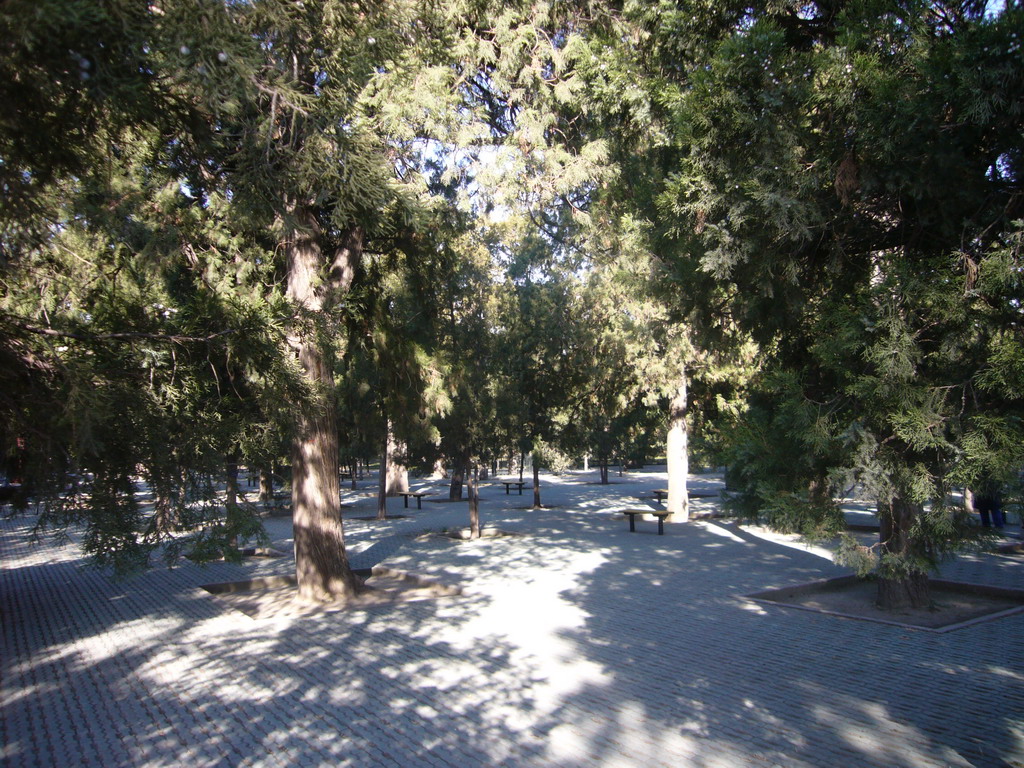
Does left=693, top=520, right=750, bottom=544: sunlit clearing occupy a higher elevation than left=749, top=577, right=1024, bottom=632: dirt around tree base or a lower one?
lower

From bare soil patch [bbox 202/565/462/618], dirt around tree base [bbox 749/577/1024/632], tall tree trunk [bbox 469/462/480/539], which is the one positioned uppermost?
tall tree trunk [bbox 469/462/480/539]

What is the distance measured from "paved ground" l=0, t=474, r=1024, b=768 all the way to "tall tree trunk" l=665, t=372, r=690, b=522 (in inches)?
355

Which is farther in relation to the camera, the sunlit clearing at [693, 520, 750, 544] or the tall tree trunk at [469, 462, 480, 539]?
A: the tall tree trunk at [469, 462, 480, 539]

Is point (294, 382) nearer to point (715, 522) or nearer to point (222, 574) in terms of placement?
point (222, 574)

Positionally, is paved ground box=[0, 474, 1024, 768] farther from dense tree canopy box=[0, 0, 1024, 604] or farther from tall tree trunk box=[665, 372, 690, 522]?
tall tree trunk box=[665, 372, 690, 522]

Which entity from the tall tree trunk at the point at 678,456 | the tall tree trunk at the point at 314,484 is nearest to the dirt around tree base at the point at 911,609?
the tall tree trunk at the point at 314,484

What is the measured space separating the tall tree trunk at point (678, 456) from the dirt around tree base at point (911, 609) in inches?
406

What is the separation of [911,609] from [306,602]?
807 cm

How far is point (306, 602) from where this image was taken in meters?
10.5

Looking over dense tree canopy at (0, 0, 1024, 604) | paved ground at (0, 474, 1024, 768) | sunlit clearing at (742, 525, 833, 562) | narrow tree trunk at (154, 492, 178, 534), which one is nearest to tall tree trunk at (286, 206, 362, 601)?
paved ground at (0, 474, 1024, 768)

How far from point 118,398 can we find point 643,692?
4798 millimetres

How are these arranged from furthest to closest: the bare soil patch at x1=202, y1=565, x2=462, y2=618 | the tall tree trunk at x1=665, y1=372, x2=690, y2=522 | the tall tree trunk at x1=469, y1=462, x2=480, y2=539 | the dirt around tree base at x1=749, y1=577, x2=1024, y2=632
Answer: the tall tree trunk at x1=665, y1=372, x2=690, y2=522 → the tall tree trunk at x1=469, y1=462, x2=480, y2=539 → the bare soil patch at x1=202, y1=565, x2=462, y2=618 → the dirt around tree base at x1=749, y1=577, x2=1024, y2=632

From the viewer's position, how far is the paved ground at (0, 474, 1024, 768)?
5121mm

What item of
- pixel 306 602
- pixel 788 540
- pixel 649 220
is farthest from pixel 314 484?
pixel 788 540
